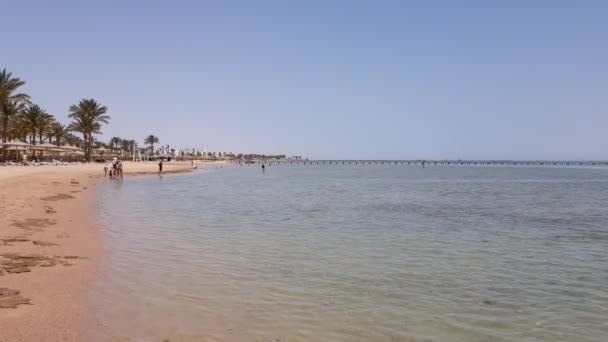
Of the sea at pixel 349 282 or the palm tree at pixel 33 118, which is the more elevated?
the palm tree at pixel 33 118

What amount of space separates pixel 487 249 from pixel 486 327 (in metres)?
6.16

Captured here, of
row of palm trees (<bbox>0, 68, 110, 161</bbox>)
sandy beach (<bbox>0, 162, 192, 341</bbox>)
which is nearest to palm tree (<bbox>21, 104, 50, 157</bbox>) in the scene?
row of palm trees (<bbox>0, 68, 110, 161</bbox>)

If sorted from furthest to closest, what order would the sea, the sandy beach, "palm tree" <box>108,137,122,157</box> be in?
"palm tree" <box>108,137,122,157</box>, the sea, the sandy beach

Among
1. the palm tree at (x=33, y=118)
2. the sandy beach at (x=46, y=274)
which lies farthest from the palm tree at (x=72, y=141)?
the sandy beach at (x=46, y=274)

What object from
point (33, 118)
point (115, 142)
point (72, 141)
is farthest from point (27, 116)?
point (115, 142)

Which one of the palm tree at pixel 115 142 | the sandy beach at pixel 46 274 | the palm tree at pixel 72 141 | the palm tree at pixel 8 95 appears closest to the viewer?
the sandy beach at pixel 46 274

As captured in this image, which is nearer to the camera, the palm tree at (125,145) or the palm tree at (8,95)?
the palm tree at (8,95)

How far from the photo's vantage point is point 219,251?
10.5 meters

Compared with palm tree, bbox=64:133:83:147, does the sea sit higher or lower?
lower

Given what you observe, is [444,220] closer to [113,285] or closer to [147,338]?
[113,285]

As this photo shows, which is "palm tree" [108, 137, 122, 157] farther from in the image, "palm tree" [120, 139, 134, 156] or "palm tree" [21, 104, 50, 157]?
"palm tree" [21, 104, 50, 157]

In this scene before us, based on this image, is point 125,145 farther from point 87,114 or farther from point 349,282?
point 349,282

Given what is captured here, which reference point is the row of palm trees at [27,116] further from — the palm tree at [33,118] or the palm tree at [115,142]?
the palm tree at [115,142]

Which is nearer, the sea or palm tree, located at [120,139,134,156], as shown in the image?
the sea
